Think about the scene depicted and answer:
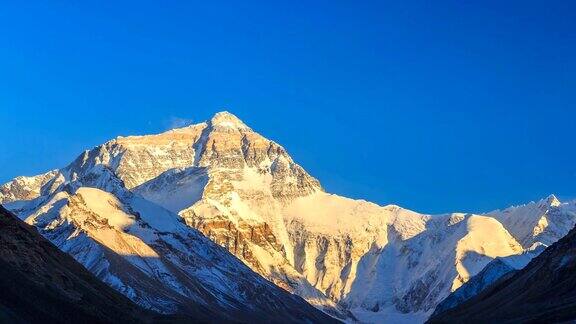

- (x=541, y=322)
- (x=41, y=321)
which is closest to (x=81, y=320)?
(x=41, y=321)

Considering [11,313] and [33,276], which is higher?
[33,276]

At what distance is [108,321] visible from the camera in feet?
635

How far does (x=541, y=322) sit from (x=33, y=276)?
95.6 meters

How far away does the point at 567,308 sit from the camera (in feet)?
552

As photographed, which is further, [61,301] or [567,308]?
[61,301]

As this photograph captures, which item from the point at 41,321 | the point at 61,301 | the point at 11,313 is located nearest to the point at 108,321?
the point at 61,301

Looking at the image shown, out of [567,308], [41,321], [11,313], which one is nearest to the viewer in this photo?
[11,313]

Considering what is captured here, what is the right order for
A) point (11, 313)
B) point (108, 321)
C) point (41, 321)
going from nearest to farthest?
point (11, 313)
point (41, 321)
point (108, 321)

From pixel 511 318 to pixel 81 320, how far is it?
258 ft

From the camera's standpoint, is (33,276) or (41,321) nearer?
(41,321)

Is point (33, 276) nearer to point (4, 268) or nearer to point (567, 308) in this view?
point (4, 268)

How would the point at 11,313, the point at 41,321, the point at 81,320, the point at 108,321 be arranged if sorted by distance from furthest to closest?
the point at 108,321, the point at 81,320, the point at 41,321, the point at 11,313

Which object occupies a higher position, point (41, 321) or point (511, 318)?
point (511, 318)

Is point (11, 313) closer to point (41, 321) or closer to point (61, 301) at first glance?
point (41, 321)
